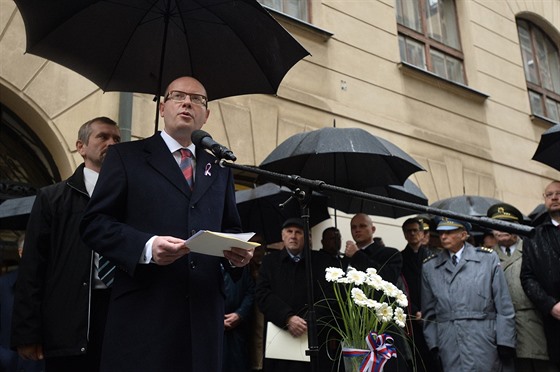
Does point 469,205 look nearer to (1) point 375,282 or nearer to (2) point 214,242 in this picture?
(1) point 375,282

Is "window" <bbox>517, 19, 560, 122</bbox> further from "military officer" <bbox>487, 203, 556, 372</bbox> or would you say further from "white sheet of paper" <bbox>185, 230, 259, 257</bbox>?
"white sheet of paper" <bbox>185, 230, 259, 257</bbox>

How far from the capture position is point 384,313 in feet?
9.74

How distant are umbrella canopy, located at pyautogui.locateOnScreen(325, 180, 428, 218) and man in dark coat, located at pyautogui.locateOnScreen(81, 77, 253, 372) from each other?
3208mm

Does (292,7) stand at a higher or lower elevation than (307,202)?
higher

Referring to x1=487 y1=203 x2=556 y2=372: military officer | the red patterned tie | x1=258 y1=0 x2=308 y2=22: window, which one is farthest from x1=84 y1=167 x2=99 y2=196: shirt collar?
x1=258 y1=0 x2=308 y2=22: window

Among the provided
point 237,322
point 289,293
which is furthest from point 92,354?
point 237,322

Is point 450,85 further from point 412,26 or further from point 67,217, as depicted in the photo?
point 67,217

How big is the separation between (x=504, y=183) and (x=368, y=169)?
5.63m

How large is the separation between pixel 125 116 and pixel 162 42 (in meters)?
2.54

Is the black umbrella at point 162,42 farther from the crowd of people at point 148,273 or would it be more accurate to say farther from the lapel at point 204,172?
the lapel at point 204,172

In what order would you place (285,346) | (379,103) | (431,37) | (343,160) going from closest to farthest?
(285,346)
(343,160)
(379,103)
(431,37)

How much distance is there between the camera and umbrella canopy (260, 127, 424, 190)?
189 inches

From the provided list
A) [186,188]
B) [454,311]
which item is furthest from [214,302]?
[454,311]

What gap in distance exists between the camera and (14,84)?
214 inches
